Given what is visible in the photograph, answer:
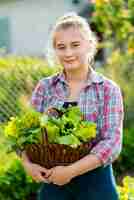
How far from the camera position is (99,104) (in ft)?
12.8

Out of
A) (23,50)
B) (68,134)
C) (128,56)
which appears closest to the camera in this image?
(68,134)

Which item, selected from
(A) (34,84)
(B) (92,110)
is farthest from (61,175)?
(A) (34,84)

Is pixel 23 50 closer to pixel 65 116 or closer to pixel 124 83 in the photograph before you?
pixel 124 83

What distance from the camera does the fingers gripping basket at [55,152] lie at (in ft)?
12.3

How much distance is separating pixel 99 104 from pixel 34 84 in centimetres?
580

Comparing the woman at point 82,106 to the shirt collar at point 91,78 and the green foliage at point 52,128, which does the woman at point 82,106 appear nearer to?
the shirt collar at point 91,78

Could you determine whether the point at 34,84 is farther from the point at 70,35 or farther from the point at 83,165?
the point at 83,165

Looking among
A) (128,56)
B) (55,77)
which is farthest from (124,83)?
(55,77)

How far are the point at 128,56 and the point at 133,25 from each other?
0.76m

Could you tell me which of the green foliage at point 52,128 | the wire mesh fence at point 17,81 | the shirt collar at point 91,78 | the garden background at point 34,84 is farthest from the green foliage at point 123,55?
the green foliage at point 52,128

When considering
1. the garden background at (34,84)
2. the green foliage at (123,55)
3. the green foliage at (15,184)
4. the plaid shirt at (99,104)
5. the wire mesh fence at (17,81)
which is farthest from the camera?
the green foliage at (123,55)

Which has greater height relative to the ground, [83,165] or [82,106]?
[82,106]

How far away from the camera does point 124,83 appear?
11.6 metres

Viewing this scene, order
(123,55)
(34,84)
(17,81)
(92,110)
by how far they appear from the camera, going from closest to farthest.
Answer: (92,110) < (17,81) < (34,84) < (123,55)
